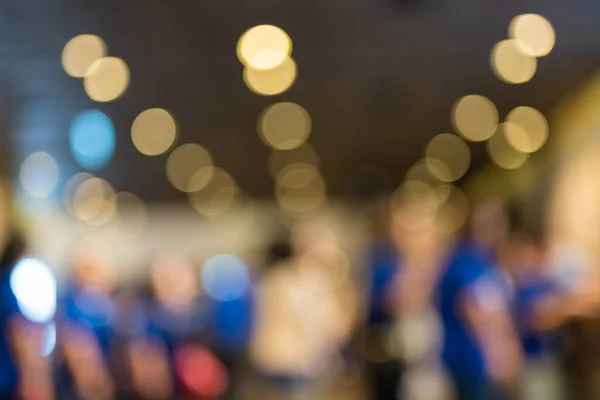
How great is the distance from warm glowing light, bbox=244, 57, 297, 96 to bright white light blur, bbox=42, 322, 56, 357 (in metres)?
2.28

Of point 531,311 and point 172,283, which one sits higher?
point 531,311

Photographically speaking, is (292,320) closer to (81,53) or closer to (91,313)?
(91,313)

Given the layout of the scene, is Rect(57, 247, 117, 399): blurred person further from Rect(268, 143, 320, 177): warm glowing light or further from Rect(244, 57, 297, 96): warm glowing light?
Rect(268, 143, 320, 177): warm glowing light

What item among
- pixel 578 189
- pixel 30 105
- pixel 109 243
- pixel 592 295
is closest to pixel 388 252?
pixel 592 295

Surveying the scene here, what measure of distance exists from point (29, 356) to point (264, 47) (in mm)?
2318

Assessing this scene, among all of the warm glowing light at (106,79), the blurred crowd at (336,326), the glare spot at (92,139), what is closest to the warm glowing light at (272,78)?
the warm glowing light at (106,79)

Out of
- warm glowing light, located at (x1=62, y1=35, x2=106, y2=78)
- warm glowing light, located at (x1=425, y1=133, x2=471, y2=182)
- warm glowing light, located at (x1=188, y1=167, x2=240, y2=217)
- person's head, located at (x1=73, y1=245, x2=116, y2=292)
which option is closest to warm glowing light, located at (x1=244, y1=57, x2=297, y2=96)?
warm glowing light, located at (x1=62, y1=35, x2=106, y2=78)

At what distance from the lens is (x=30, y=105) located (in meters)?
5.64

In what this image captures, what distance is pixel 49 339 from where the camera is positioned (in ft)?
11.7

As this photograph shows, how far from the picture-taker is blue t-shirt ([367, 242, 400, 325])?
129 inches

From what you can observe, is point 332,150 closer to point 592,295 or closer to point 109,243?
point 592,295

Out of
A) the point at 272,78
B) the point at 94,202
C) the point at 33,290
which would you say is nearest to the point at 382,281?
the point at 33,290

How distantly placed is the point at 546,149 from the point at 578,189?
1.27 meters

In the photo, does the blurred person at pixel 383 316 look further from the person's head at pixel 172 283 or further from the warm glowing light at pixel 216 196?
the warm glowing light at pixel 216 196
